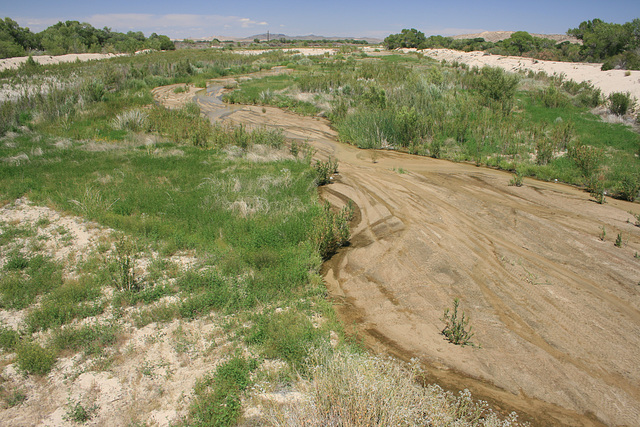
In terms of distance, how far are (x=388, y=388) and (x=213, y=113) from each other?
18111mm

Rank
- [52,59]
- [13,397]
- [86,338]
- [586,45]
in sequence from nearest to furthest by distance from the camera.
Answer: [13,397] → [86,338] → [52,59] → [586,45]

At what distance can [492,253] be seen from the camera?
281 inches

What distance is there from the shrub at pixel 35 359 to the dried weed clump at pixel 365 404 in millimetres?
2637

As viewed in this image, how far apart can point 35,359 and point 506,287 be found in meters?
6.56

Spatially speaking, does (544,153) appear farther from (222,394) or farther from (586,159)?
(222,394)

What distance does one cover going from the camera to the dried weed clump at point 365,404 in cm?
320

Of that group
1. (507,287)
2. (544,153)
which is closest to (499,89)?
(544,153)

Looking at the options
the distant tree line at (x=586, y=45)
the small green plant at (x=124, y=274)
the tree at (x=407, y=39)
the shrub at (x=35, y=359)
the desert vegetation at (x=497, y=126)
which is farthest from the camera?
the tree at (x=407, y=39)

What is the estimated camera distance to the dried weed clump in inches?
126

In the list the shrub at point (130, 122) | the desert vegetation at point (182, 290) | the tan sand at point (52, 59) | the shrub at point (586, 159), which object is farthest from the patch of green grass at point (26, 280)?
the tan sand at point (52, 59)

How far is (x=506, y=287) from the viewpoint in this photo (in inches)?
242

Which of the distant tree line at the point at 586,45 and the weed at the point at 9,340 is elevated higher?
the distant tree line at the point at 586,45

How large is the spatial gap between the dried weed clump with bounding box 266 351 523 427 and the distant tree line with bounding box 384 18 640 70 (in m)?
31.5

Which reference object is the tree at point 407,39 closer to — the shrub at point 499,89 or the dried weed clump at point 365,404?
the shrub at point 499,89
